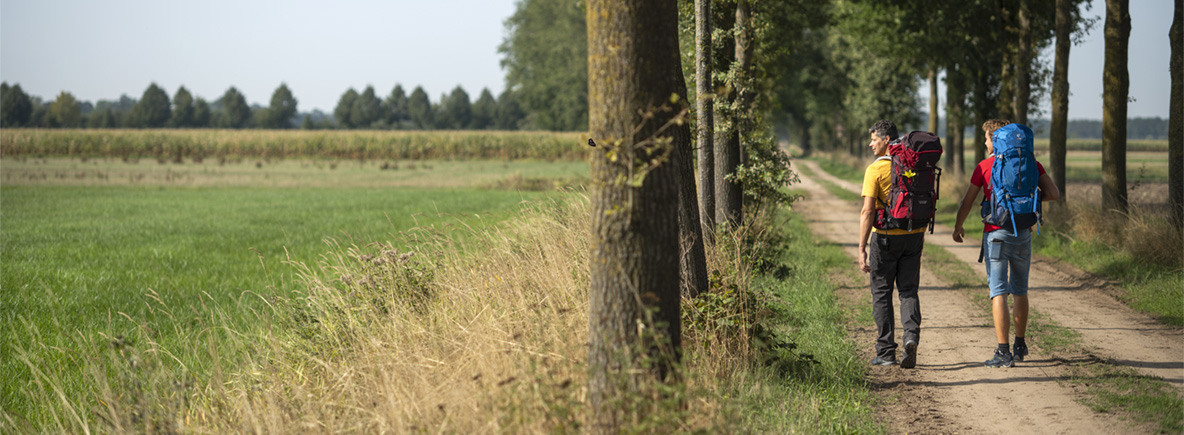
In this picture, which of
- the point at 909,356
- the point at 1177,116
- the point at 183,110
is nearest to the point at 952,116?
the point at 1177,116

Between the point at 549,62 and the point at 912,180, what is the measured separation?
8335 centimetres

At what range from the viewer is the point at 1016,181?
21.2ft

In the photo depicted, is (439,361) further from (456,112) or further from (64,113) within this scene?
(456,112)

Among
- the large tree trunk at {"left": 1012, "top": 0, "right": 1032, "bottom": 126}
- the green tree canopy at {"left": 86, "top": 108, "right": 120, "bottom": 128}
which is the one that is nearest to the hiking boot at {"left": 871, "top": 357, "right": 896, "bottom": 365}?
the large tree trunk at {"left": 1012, "top": 0, "right": 1032, "bottom": 126}

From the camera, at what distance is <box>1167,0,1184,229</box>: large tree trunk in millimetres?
11805

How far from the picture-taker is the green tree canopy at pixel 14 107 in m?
80.8

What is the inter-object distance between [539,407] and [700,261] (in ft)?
10.3

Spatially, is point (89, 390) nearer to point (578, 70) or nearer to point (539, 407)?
point (539, 407)

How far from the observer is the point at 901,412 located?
5621 millimetres

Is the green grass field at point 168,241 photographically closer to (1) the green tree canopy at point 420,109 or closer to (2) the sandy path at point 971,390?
(2) the sandy path at point 971,390

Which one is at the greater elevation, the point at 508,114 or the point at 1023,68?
the point at 508,114

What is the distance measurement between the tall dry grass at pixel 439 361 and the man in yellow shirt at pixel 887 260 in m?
1.12

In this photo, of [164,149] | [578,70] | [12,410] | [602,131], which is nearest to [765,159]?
[602,131]

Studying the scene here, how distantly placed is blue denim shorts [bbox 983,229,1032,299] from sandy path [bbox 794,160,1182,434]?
69 centimetres
